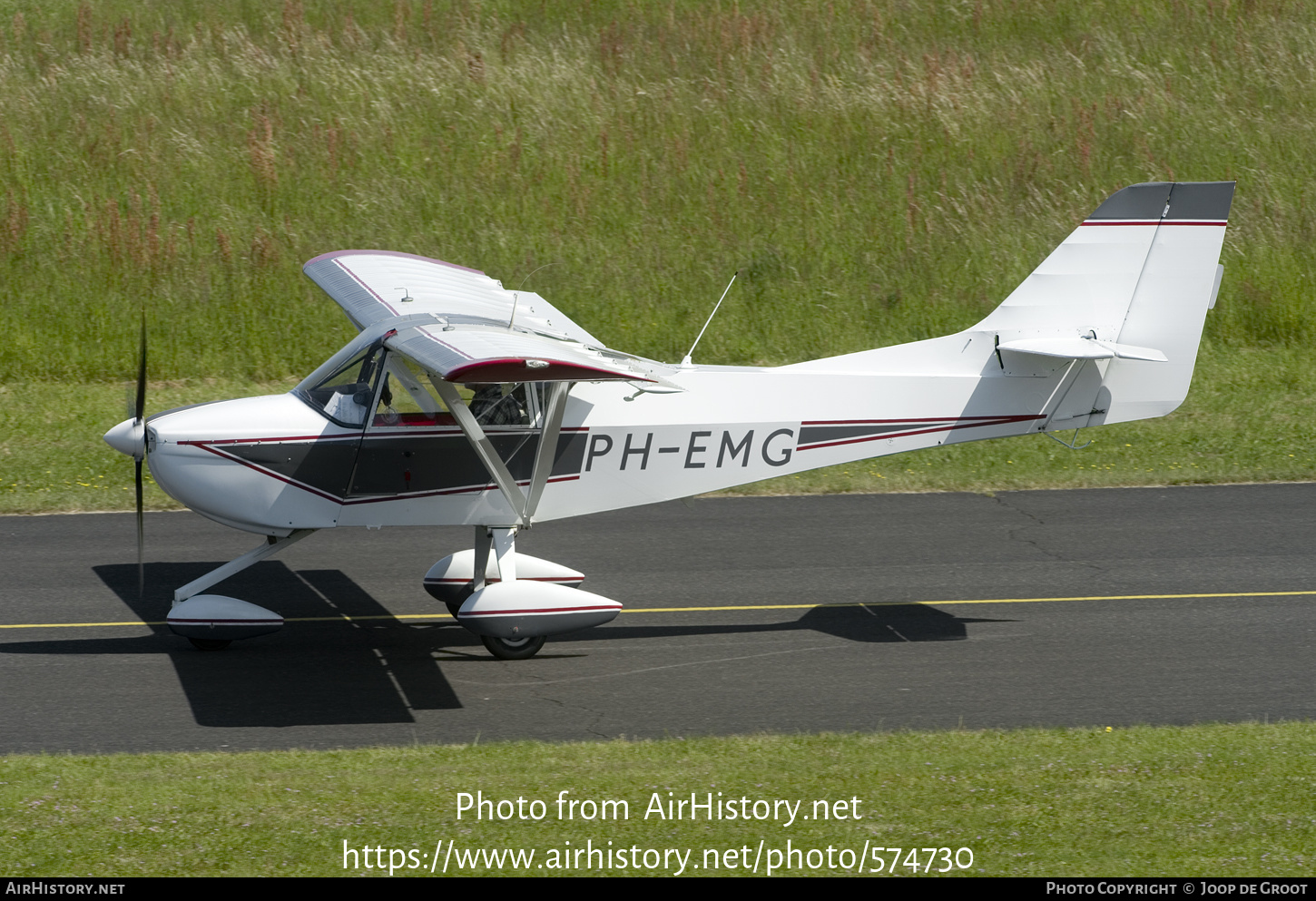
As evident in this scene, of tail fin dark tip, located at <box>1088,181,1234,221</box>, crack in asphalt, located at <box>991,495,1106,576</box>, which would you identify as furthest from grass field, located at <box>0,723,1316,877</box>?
tail fin dark tip, located at <box>1088,181,1234,221</box>

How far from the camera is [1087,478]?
13875 millimetres

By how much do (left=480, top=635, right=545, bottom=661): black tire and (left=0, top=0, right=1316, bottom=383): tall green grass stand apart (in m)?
9.99

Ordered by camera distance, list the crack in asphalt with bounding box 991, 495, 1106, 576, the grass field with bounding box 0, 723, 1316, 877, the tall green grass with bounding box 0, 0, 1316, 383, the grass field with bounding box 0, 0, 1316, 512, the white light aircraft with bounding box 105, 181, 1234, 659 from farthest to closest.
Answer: the tall green grass with bounding box 0, 0, 1316, 383, the grass field with bounding box 0, 0, 1316, 512, the crack in asphalt with bounding box 991, 495, 1106, 576, the white light aircraft with bounding box 105, 181, 1234, 659, the grass field with bounding box 0, 723, 1316, 877

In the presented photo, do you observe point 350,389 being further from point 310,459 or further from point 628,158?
point 628,158

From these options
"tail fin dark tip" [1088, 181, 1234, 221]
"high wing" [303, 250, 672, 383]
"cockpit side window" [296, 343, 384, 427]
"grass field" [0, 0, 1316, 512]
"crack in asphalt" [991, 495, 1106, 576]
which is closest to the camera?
"high wing" [303, 250, 672, 383]

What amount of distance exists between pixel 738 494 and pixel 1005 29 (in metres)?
16.4

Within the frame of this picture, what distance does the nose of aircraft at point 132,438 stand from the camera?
865 centimetres

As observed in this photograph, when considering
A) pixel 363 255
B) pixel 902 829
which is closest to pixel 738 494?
pixel 363 255

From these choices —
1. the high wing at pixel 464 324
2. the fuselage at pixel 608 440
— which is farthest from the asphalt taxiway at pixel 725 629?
the high wing at pixel 464 324

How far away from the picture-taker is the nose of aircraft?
8.65m

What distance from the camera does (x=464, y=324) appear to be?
342 inches

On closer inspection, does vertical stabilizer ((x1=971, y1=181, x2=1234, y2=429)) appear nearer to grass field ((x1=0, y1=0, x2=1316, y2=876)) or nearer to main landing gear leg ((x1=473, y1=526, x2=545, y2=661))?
main landing gear leg ((x1=473, y1=526, x2=545, y2=661))

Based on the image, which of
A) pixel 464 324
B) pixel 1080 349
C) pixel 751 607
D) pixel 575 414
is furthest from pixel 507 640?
pixel 1080 349

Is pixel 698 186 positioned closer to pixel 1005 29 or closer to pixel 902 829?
pixel 1005 29
